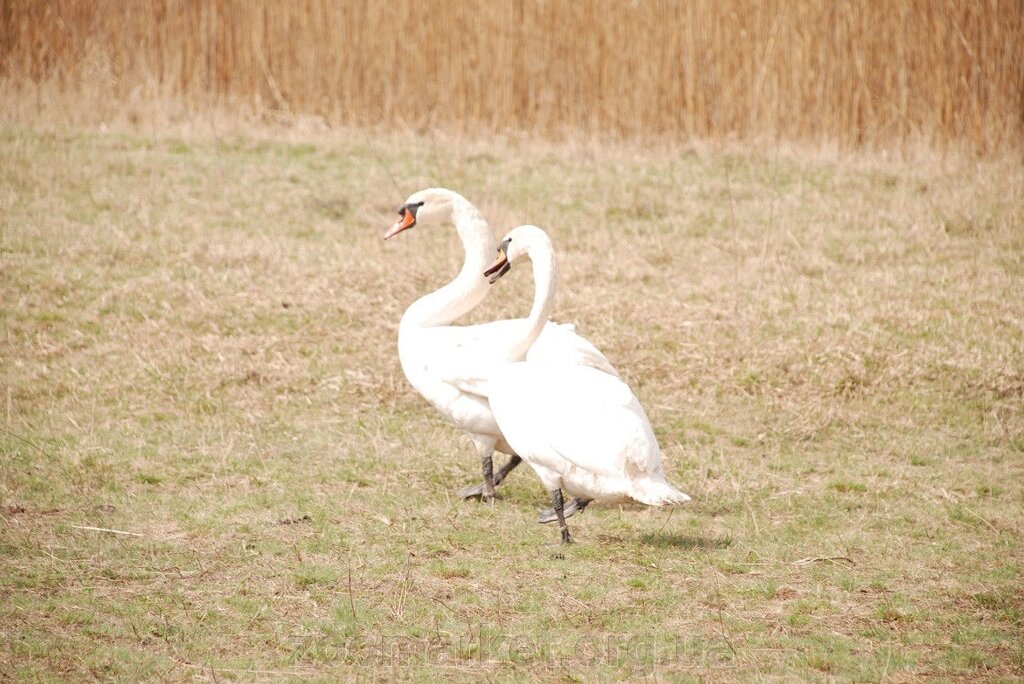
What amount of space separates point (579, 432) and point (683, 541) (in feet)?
2.91

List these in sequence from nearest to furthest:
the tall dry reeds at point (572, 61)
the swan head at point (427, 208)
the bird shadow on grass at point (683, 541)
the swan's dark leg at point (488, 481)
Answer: the bird shadow on grass at point (683, 541)
the swan's dark leg at point (488, 481)
the swan head at point (427, 208)
the tall dry reeds at point (572, 61)

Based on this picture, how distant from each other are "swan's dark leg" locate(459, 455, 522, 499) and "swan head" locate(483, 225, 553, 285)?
95 cm

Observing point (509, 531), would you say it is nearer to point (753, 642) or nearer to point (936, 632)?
point (753, 642)

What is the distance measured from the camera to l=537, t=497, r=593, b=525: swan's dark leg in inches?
236

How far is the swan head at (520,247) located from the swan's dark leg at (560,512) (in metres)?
1.22

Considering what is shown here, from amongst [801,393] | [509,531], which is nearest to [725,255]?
[801,393]

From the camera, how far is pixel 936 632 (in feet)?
16.2

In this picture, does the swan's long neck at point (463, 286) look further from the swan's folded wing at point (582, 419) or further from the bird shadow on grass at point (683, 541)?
the bird shadow on grass at point (683, 541)

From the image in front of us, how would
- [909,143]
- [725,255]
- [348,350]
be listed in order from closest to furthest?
[348,350]
[725,255]
[909,143]

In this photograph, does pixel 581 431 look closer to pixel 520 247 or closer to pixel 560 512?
pixel 560 512

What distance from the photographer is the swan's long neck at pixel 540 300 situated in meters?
6.12

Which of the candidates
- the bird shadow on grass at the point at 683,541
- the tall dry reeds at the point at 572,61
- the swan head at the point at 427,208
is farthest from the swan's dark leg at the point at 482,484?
the tall dry reeds at the point at 572,61

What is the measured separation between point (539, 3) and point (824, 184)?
11.5 feet

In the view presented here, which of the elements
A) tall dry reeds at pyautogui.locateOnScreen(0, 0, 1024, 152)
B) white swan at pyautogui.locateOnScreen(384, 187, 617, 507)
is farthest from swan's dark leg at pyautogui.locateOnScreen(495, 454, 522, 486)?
tall dry reeds at pyautogui.locateOnScreen(0, 0, 1024, 152)
